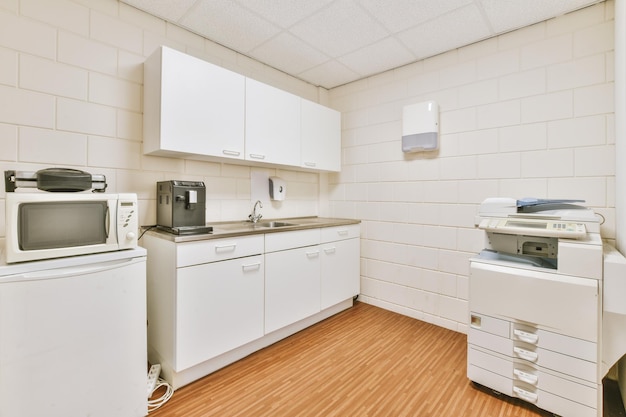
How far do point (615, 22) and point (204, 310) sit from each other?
318cm

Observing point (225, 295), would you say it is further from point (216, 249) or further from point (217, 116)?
point (217, 116)

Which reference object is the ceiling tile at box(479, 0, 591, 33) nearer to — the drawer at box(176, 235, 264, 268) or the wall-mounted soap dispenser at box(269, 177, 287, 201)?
the wall-mounted soap dispenser at box(269, 177, 287, 201)

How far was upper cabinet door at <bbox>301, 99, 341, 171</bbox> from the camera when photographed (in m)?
2.81

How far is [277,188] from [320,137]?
70 centimetres

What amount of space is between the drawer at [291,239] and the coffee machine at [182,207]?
45 cm

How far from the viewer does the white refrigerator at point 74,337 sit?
1.17 m

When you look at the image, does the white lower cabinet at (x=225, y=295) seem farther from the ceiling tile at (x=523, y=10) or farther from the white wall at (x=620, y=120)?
the ceiling tile at (x=523, y=10)

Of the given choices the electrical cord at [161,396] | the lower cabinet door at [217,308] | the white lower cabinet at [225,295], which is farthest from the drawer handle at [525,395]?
the electrical cord at [161,396]

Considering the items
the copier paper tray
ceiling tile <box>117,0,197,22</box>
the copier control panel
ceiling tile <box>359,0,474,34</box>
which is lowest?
the copier paper tray

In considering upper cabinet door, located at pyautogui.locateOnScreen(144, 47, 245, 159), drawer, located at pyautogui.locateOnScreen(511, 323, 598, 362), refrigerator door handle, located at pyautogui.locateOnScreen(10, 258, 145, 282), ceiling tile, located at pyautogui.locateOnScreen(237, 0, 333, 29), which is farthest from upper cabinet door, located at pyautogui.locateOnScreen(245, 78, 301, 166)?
drawer, located at pyautogui.locateOnScreen(511, 323, 598, 362)

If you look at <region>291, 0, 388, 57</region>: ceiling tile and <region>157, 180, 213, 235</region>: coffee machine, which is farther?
<region>291, 0, 388, 57</region>: ceiling tile

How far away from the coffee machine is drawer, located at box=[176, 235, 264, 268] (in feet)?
0.39

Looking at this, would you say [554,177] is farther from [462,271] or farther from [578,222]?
[462,271]

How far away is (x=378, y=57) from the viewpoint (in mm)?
2672
